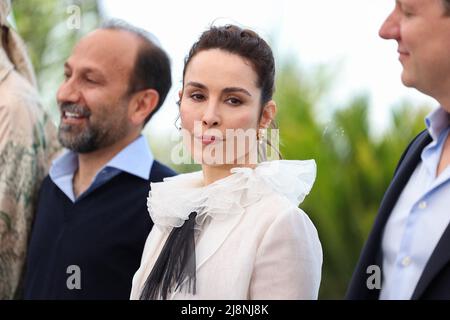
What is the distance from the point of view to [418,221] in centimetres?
176

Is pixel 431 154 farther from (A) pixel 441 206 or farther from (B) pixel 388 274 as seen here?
(B) pixel 388 274

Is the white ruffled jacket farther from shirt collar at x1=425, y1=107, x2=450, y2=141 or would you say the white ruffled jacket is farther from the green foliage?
the green foliage

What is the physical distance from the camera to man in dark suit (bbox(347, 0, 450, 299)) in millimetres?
1706

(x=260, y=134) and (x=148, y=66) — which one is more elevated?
(x=148, y=66)

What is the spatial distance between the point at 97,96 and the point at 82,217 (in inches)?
16.0

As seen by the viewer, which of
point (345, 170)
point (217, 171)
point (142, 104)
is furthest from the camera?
point (345, 170)

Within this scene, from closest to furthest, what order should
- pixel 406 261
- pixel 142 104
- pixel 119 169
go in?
pixel 406 261
pixel 119 169
pixel 142 104

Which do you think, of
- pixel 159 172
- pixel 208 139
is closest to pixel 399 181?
pixel 208 139

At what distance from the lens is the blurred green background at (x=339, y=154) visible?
4.43m

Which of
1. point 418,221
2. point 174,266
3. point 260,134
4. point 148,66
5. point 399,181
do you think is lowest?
point 174,266

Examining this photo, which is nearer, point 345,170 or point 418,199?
point 418,199

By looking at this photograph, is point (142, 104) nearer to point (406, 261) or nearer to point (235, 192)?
point (235, 192)

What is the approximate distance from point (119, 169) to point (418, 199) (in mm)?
1100
